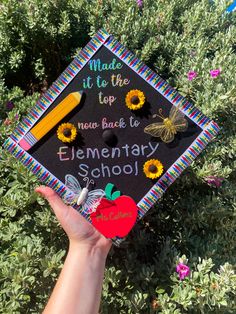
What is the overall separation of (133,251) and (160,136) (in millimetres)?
661

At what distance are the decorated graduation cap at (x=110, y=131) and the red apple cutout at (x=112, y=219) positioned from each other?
8 centimetres

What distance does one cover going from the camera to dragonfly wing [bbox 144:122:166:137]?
1727 millimetres

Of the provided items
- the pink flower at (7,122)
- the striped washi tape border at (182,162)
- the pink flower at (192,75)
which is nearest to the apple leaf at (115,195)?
the striped washi tape border at (182,162)

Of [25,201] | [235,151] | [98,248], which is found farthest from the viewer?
[235,151]

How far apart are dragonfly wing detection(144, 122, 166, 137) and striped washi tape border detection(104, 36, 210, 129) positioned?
0.36 ft

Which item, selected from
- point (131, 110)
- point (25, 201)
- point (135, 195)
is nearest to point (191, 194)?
point (135, 195)

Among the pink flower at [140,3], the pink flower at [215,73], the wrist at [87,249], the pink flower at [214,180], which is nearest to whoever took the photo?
the wrist at [87,249]

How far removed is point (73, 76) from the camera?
1723 millimetres

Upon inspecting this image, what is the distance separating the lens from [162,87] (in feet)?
5.67

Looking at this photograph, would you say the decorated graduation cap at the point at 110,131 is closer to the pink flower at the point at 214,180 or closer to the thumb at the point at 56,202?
the thumb at the point at 56,202

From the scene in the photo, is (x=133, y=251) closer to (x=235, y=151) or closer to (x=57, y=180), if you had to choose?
(x=57, y=180)

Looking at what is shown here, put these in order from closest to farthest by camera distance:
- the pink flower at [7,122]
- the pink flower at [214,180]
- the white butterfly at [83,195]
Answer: the white butterfly at [83,195] < the pink flower at [214,180] < the pink flower at [7,122]

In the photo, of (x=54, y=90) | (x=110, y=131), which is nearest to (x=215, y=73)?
(x=110, y=131)

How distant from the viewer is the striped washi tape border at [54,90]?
171 centimetres
